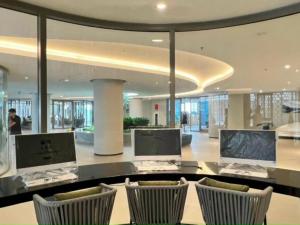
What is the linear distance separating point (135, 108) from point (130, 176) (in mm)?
8441

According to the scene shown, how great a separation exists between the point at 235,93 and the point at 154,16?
12008mm

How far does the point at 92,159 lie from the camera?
8.52 meters

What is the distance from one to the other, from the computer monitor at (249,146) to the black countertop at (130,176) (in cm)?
18

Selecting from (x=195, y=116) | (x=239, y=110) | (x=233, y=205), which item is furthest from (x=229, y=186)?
(x=239, y=110)

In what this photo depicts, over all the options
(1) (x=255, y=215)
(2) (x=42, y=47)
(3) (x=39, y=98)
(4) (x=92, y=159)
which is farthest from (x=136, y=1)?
(4) (x=92, y=159)

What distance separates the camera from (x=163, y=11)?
372cm

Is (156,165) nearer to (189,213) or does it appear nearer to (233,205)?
(189,213)

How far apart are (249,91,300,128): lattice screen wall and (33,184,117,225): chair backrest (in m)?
13.7

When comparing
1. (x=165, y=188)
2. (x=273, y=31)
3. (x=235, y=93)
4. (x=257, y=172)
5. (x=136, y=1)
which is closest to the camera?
(x=165, y=188)

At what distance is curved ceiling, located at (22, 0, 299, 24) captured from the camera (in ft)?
11.1

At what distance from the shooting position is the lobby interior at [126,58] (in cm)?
365

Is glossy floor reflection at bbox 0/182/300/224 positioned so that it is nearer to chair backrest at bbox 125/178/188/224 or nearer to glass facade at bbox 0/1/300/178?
chair backrest at bbox 125/178/188/224

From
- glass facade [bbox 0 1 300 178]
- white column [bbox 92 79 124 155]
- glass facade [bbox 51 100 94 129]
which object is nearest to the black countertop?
glass facade [bbox 0 1 300 178]

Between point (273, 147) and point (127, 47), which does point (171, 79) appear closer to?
point (127, 47)
